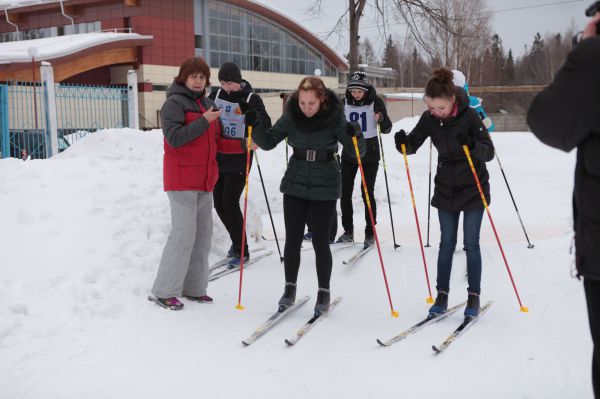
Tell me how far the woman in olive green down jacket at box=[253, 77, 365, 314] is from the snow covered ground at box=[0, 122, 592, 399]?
57 centimetres

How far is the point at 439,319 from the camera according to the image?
14.2ft

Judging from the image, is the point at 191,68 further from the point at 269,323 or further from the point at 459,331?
the point at 459,331

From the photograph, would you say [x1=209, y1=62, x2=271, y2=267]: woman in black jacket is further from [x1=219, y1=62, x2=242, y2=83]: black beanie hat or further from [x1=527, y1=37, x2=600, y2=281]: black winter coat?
[x1=527, y1=37, x2=600, y2=281]: black winter coat

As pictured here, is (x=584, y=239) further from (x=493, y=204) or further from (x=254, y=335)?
(x=493, y=204)

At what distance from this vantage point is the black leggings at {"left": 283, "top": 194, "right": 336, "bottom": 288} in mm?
4398

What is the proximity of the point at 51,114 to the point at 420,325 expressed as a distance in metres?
11.3

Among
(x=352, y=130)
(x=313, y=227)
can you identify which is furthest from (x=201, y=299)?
(x=352, y=130)

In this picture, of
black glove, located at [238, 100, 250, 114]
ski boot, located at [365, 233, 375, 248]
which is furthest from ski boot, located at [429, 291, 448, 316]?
black glove, located at [238, 100, 250, 114]

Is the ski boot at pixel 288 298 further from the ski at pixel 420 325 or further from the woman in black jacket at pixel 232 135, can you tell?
the woman in black jacket at pixel 232 135

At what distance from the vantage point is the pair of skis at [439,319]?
3.81m

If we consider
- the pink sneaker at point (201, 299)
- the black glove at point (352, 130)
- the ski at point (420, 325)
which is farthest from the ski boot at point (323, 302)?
the black glove at point (352, 130)

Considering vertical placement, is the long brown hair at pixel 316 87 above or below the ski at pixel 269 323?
above

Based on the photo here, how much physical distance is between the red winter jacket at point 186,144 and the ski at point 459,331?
2.15 metres

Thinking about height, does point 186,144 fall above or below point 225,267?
above
